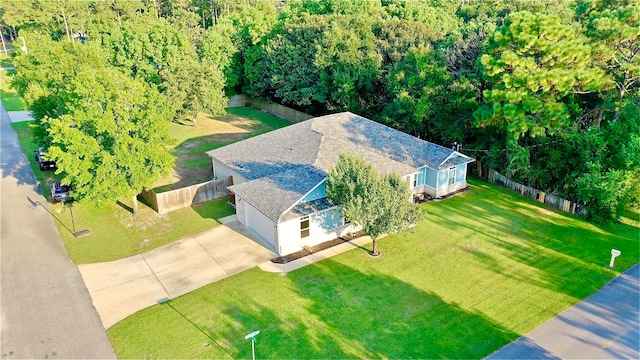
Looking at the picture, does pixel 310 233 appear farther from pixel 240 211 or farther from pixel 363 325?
pixel 363 325

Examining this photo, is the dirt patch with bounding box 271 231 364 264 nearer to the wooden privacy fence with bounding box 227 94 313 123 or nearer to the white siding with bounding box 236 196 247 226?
the white siding with bounding box 236 196 247 226

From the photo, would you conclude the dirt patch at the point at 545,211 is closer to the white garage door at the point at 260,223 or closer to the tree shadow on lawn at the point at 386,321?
the tree shadow on lawn at the point at 386,321

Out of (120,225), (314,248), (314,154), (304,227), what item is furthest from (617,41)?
(120,225)

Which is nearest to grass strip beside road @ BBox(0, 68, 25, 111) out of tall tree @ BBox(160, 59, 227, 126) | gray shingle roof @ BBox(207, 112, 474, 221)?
tall tree @ BBox(160, 59, 227, 126)

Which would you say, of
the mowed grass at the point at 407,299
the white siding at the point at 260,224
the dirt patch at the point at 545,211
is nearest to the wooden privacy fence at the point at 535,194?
the dirt patch at the point at 545,211

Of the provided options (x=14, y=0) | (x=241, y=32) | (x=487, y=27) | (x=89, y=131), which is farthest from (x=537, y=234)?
(x=14, y=0)

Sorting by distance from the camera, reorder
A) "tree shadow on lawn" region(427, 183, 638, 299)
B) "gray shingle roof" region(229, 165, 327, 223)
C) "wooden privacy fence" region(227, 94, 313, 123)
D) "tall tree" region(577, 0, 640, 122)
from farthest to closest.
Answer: "wooden privacy fence" region(227, 94, 313, 123), "tall tree" region(577, 0, 640, 122), "gray shingle roof" region(229, 165, 327, 223), "tree shadow on lawn" region(427, 183, 638, 299)
